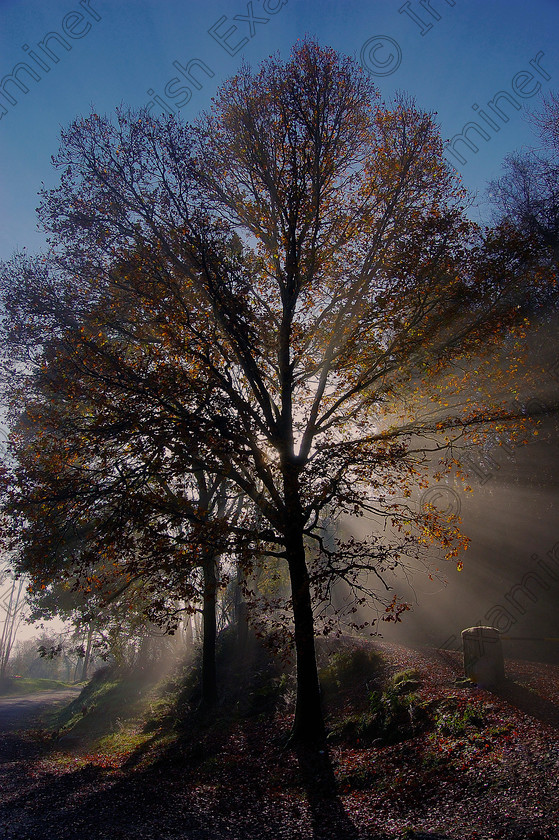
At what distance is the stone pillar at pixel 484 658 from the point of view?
9.09m

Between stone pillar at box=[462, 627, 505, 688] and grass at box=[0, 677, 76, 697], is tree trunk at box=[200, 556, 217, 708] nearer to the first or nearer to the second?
stone pillar at box=[462, 627, 505, 688]

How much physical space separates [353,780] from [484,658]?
4148 mm

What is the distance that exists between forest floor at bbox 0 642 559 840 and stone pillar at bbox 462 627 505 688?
34 centimetres

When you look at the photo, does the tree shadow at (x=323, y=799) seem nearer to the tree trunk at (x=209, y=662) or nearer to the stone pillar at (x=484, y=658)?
the stone pillar at (x=484, y=658)

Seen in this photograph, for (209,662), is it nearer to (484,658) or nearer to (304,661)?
(304,661)

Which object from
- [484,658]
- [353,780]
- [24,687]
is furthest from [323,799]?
[24,687]

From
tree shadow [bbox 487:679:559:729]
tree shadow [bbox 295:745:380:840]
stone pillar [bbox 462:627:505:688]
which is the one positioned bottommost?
tree shadow [bbox 295:745:380:840]

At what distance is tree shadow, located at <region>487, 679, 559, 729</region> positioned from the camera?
7059 mm

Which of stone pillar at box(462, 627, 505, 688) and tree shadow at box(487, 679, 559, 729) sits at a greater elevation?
stone pillar at box(462, 627, 505, 688)

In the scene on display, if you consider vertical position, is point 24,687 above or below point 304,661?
below

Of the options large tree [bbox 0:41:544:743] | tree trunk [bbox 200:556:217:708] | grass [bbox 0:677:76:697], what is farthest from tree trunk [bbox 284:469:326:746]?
grass [bbox 0:677:76:697]

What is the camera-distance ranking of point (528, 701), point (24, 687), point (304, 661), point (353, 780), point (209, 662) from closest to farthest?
1. point (353, 780)
2. point (528, 701)
3. point (304, 661)
4. point (209, 662)
5. point (24, 687)

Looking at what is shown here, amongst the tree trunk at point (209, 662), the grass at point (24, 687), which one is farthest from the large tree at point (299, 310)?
the grass at point (24, 687)

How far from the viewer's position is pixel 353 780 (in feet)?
21.4
